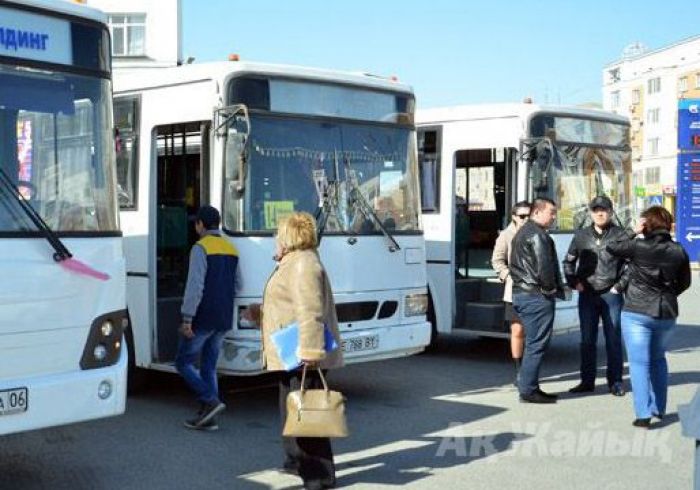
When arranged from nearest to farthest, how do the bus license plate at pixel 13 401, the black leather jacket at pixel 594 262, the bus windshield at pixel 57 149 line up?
1. the bus license plate at pixel 13 401
2. the bus windshield at pixel 57 149
3. the black leather jacket at pixel 594 262

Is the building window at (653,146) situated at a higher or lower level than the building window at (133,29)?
lower

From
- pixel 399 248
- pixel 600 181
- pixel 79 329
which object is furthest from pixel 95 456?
pixel 600 181

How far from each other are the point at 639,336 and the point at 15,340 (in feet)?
16.5

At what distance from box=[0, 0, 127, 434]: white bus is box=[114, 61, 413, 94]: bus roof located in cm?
A: 225

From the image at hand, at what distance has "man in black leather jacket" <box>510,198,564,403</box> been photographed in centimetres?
963

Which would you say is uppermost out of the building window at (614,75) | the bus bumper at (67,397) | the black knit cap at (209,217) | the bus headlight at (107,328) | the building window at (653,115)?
the building window at (614,75)

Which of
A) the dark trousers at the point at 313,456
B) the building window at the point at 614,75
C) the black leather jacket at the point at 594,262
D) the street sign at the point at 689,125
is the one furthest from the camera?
the building window at the point at 614,75

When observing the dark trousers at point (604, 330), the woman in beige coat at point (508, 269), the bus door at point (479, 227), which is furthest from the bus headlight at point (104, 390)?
the bus door at point (479, 227)

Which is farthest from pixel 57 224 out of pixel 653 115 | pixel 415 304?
pixel 653 115

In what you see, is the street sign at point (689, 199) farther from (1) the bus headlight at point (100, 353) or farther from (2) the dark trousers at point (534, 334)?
(1) the bus headlight at point (100, 353)

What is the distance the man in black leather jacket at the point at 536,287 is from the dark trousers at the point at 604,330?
0.61 m

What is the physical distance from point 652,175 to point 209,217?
2923 inches

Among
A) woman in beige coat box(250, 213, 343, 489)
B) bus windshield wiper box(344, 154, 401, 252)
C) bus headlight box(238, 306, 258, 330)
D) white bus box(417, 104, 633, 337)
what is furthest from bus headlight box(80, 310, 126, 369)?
white bus box(417, 104, 633, 337)

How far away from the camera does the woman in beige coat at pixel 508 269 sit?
10391 mm
